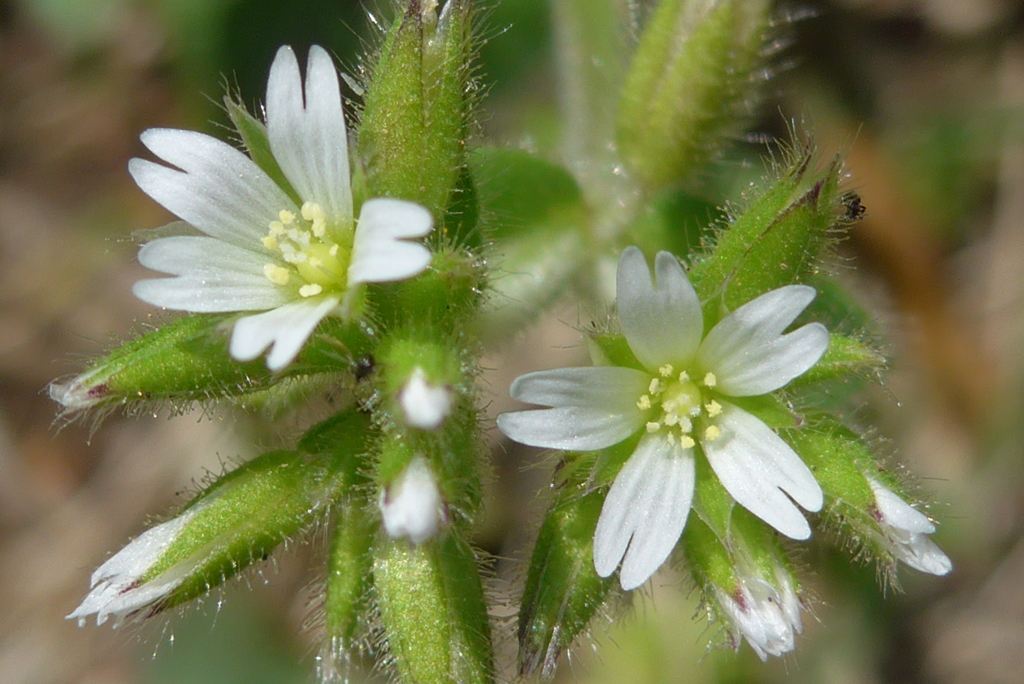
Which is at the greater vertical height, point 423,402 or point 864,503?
point 423,402

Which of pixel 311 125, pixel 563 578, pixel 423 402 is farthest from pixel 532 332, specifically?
pixel 423 402

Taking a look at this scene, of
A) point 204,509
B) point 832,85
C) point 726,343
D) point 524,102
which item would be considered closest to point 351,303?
point 204,509

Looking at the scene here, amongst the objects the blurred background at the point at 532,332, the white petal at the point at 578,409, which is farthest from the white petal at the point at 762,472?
the blurred background at the point at 532,332

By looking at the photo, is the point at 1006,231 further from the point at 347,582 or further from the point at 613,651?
the point at 347,582

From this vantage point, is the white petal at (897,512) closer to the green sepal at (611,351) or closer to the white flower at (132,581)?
the green sepal at (611,351)

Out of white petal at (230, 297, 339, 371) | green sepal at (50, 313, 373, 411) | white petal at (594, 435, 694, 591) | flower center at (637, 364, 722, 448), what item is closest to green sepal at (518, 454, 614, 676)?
white petal at (594, 435, 694, 591)

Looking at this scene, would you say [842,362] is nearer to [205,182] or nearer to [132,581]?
[205,182]

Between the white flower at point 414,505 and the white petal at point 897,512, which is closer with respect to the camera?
the white flower at point 414,505
